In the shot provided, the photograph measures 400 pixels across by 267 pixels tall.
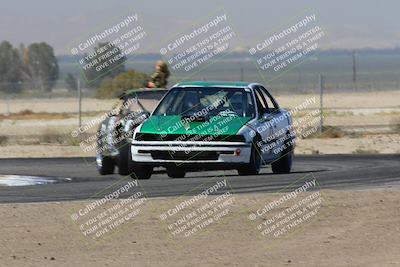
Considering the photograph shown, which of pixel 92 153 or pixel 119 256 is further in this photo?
pixel 92 153

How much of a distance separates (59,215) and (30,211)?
0.58 metres

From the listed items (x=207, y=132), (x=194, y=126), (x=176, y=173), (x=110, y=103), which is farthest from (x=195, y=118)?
(x=110, y=103)

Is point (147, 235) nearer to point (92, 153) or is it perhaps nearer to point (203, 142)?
point (203, 142)

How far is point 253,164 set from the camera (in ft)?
64.2

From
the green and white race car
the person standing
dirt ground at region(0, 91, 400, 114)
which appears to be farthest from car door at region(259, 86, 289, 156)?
dirt ground at region(0, 91, 400, 114)

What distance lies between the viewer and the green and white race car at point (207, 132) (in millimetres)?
19094

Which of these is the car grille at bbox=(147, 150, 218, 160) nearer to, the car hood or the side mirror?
the car hood

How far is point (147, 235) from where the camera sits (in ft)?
44.6

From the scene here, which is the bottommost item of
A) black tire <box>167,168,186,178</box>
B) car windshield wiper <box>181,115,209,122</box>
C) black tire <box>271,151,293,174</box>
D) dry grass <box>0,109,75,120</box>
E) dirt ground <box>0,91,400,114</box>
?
dirt ground <box>0,91,400,114</box>

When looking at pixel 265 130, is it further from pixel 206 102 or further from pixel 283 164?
pixel 283 164

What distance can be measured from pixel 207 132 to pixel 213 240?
233 inches

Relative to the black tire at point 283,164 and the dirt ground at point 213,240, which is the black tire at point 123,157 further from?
the dirt ground at point 213,240

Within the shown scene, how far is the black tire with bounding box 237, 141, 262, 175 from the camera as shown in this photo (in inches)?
764

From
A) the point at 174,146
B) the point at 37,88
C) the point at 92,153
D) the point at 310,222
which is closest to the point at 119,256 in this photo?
the point at 310,222
